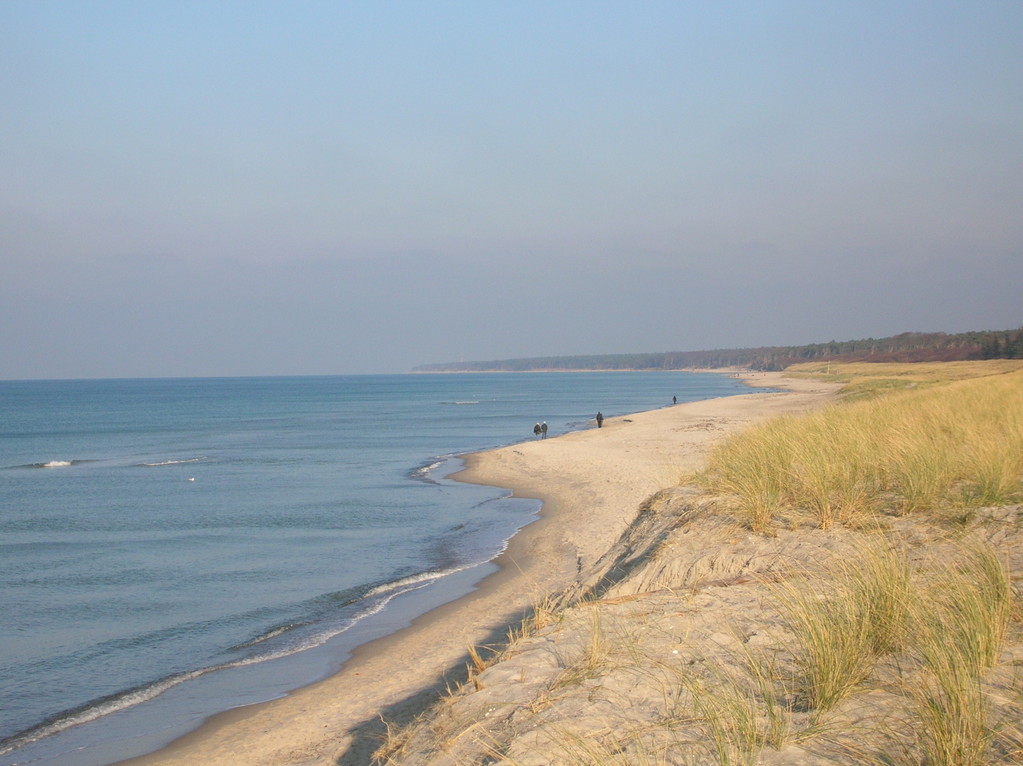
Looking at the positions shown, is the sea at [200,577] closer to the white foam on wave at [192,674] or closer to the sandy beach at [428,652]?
the white foam on wave at [192,674]

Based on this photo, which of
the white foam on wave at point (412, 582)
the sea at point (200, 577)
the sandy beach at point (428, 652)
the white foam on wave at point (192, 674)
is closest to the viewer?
the sandy beach at point (428, 652)

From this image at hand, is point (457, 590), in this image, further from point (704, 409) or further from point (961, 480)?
point (704, 409)

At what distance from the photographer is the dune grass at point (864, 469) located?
8.92m

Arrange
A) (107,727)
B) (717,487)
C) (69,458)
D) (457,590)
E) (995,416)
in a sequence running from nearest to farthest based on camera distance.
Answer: (107,727)
(717,487)
(457,590)
(995,416)
(69,458)

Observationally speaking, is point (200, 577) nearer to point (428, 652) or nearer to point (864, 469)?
point (428, 652)

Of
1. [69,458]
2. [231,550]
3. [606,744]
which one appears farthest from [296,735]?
[69,458]

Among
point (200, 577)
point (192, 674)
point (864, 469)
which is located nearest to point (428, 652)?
point (192, 674)

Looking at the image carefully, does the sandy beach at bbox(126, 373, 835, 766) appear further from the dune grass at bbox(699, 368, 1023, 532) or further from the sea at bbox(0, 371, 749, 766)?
the dune grass at bbox(699, 368, 1023, 532)

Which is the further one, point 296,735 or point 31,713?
point 31,713

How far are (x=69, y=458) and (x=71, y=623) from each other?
33158 millimetres

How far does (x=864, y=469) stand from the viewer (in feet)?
33.8

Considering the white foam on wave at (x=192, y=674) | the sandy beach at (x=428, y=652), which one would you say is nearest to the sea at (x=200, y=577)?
the white foam on wave at (x=192, y=674)

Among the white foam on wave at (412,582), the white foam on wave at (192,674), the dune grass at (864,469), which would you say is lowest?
the white foam on wave at (412,582)

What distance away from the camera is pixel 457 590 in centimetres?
1302
